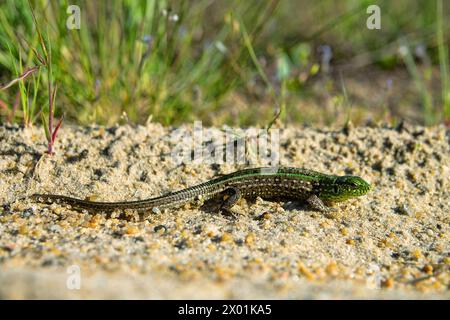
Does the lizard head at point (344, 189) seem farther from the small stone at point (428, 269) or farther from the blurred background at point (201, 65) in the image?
the small stone at point (428, 269)

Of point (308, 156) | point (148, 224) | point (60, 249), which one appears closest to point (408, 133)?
point (308, 156)

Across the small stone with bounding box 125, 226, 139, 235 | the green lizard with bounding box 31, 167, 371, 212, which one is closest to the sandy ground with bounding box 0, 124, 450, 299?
the small stone with bounding box 125, 226, 139, 235

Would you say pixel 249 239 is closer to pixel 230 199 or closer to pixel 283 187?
pixel 230 199

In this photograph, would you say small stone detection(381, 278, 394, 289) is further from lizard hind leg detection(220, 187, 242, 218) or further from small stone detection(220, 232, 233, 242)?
lizard hind leg detection(220, 187, 242, 218)

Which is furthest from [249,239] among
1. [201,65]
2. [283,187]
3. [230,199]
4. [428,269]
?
[201,65]

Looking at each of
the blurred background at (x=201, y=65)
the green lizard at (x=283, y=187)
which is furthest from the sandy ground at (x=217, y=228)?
the blurred background at (x=201, y=65)

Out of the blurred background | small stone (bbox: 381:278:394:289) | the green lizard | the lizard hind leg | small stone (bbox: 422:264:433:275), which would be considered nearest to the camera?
small stone (bbox: 381:278:394:289)
